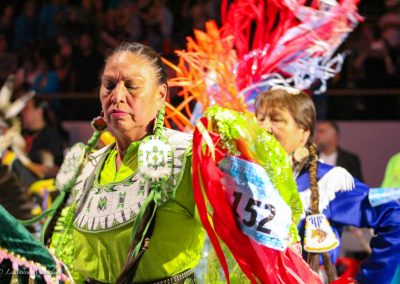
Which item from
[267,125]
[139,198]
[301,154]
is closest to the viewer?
[139,198]

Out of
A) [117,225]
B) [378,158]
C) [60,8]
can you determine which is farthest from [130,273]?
[60,8]

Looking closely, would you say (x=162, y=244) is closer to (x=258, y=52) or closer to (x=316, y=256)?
(x=316, y=256)

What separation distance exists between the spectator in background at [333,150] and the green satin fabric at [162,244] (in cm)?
335

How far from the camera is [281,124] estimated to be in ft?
11.6

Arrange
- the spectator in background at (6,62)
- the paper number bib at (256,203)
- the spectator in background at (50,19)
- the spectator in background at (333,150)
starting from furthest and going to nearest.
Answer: the spectator in background at (50,19) < the spectator in background at (6,62) < the spectator in background at (333,150) < the paper number bib at (256,203)

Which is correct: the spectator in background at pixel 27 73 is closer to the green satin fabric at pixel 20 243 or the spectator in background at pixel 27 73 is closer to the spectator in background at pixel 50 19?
the spectator in background at pixel 50 19

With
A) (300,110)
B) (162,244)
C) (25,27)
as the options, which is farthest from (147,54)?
(25,27)

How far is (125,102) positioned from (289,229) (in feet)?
1.81

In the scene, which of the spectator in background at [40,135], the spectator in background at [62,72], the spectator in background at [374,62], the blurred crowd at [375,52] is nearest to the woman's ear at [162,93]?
the spectator in background at [40,135]

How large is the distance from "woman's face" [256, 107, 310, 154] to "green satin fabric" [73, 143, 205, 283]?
1055mm

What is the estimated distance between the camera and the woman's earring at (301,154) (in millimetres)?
3680

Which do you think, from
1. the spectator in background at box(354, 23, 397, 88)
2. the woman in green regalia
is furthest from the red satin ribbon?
the spectator in background at box(354, 23, 397, 88)

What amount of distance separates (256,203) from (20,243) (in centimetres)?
60

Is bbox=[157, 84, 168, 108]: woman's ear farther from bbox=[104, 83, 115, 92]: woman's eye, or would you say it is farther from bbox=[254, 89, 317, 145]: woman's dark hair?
bbox=[254, 89, 317, 145]: woman's dark hair
